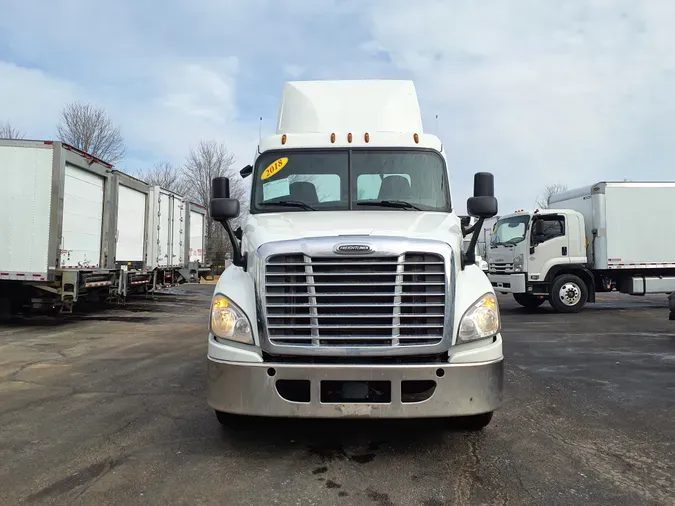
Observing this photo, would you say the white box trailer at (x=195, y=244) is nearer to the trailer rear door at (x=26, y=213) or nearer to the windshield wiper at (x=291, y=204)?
the trailer rear door at (x=26, y=213)

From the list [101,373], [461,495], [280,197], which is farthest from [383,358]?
[101,373]

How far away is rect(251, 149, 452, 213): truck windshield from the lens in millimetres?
4785

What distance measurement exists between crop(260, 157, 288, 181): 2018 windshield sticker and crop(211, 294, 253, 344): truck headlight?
1.72 metres

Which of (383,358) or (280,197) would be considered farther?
(280,197)

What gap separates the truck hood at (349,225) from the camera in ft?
12.7

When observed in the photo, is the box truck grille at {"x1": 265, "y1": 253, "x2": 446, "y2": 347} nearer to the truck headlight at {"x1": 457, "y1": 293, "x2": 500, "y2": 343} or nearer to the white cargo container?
the truck headlight at {"x1": 457, "y1": 293, "x2": 500, "y2": 343}

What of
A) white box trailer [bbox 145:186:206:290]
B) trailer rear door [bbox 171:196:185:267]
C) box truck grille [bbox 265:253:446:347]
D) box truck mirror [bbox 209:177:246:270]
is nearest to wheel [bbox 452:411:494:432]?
box truck grille [bbox 265:253:446:347]

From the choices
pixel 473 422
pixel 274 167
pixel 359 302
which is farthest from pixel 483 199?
pixel 274 167

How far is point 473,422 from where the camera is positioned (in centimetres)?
420

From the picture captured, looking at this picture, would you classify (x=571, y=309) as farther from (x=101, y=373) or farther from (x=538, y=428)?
(x=101, y=373)

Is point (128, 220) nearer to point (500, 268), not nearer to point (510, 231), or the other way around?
point (500, 268)

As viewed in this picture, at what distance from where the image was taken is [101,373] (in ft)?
21.5

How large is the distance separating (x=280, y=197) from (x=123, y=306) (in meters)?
12.1

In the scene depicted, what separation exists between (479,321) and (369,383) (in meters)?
0.91
